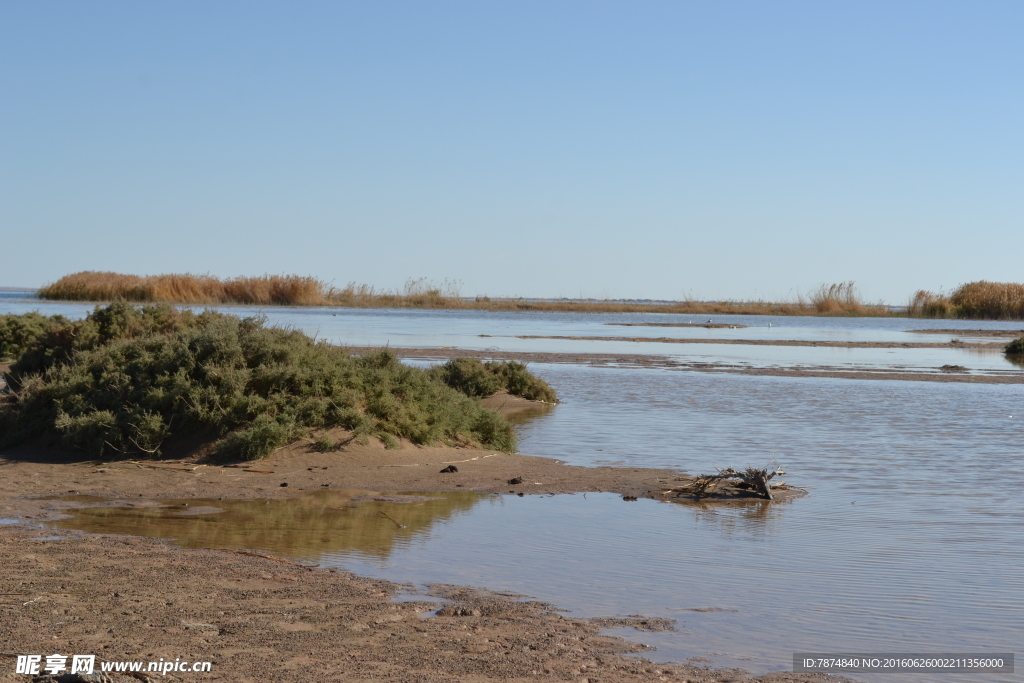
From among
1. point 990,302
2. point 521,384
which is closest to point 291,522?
point 521,384

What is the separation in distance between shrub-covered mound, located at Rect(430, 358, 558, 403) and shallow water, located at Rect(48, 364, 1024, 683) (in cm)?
514

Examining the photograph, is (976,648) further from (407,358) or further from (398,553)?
(407,358)

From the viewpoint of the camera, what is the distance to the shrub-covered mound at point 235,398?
12828 millimetres

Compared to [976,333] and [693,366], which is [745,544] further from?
[976,333]

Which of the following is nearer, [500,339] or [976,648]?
[976,648]

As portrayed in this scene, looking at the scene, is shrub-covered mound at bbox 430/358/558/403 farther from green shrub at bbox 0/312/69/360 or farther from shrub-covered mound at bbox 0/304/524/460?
green shrub at bbox 0/312/69/360

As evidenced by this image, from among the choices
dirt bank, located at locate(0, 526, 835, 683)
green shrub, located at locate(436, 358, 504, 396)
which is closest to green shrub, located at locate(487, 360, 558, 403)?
green shrub, located at locate(436, 358, 504, 396)

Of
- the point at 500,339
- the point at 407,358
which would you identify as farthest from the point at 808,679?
the point at 500,339

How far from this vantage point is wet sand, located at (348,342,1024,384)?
2955cm

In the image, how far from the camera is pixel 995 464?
1398 cm

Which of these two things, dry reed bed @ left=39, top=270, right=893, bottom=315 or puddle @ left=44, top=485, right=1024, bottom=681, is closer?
puddle @ left=44, top=485, right=1024, bottom=681

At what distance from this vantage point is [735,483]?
11.7 metres

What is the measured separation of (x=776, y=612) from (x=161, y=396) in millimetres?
9193

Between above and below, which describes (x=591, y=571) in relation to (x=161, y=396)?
below
